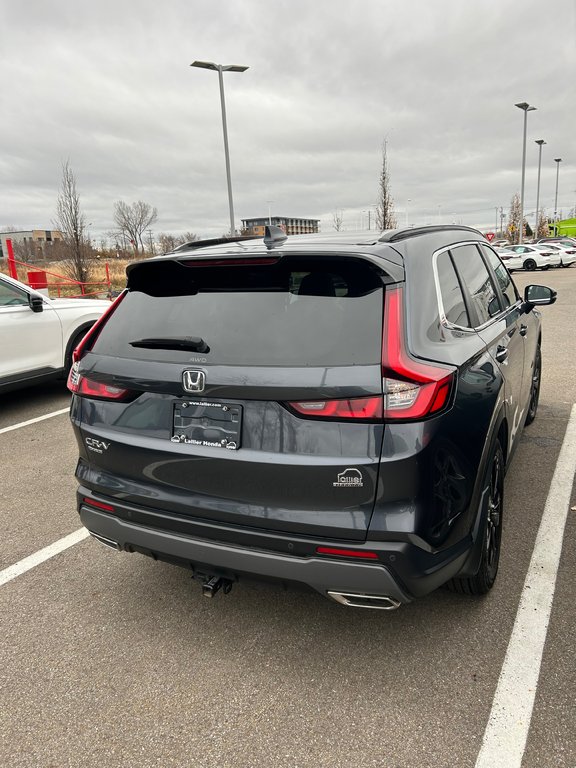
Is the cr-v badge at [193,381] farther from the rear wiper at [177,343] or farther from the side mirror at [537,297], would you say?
the side mirror at [537,297]

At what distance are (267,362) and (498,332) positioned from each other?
1649 millimetres

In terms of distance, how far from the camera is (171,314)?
8.28 feet

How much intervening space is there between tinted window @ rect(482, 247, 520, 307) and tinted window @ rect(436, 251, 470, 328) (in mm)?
1119

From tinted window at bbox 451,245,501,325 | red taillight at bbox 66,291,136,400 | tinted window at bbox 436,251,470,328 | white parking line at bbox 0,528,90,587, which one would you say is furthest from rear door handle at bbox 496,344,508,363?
white parking line at bbox 0,528,90,587

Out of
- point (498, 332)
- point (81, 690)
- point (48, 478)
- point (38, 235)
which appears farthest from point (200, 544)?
point (38, 235)

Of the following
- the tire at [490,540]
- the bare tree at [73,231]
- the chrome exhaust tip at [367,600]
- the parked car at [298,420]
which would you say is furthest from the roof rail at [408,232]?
the bare tree at [73,231]

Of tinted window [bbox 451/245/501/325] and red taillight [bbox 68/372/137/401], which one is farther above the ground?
tinted window [bbox 451/245/501/325]

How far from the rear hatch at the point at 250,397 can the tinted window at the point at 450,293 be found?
1.70 feet

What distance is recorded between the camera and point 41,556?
3.37 metres

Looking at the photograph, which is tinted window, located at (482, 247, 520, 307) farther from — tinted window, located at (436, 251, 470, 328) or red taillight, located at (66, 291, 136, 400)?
red taillight, located at (66, 291, 136, 400)

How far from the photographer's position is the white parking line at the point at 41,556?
3201 mm

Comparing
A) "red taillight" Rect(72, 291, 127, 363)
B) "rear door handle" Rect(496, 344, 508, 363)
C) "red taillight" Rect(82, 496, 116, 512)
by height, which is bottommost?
"red taillight" Rect(82, 496, 116, 512)

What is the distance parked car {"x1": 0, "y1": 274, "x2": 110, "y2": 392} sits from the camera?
20.2ft

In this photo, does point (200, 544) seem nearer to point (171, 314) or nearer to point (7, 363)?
point (171, 314)
